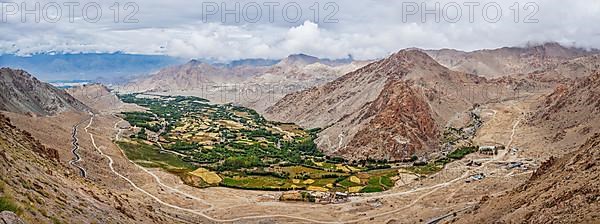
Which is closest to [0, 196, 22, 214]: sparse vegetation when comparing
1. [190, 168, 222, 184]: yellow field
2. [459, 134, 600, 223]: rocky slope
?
[459, 134, 600, 223]: rocky slope

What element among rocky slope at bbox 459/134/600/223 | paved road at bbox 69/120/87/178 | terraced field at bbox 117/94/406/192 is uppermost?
rocky slope at bbox 459/134/600/223

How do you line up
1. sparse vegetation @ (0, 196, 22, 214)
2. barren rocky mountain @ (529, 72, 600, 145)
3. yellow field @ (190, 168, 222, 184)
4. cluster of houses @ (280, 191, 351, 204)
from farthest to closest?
barren rocky mountain @ (529, 72, 600, 145), yellow field @ (190, 168, 222, 184), cluster of houses @ (280, 191, 351, 204), sparse vegetation @ (0, 196, 22, 214)

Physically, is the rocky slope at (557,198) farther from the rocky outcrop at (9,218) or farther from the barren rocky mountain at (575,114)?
the barren rocky mountain at (575,114)

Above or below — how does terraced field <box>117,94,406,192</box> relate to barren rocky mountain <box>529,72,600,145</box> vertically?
below

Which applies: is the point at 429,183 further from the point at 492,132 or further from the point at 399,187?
the point at 492,132

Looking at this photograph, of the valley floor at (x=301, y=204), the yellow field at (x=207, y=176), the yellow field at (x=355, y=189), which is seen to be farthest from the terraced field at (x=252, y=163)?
the valley floor at (x=301, y=204)

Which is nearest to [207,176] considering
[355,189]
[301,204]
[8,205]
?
[301,204]

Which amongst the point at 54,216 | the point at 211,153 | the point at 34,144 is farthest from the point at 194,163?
the point at 54,216

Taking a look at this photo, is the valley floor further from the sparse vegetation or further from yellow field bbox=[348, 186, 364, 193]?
the sparse vegetation
